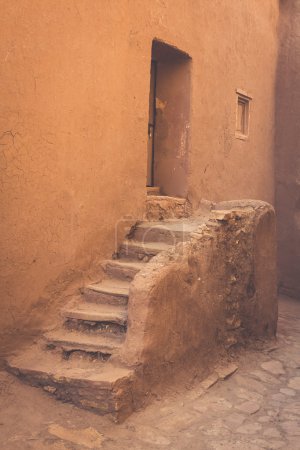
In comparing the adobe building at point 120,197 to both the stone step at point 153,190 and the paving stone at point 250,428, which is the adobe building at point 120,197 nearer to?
the stone step at point 153,190

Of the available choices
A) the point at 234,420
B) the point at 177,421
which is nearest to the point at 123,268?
the point at 177,421

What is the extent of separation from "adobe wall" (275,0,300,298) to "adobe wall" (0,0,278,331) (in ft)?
8.95

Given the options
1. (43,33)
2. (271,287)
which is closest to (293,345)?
(271,287)

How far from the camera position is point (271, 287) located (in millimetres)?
6156

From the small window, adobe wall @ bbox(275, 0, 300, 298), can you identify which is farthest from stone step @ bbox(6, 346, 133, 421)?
adobe wall @ bbox(275, 0, 300, 298)

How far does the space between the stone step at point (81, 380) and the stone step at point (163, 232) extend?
5.73 feet

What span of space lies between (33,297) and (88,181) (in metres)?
1.29

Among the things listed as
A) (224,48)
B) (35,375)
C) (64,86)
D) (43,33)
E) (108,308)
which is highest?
(224,48)

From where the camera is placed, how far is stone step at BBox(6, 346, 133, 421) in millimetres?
3699


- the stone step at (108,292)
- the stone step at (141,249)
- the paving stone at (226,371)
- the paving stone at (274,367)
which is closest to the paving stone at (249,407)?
the paving stone at (226,371)

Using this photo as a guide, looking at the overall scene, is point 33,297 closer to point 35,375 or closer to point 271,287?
point 35,375

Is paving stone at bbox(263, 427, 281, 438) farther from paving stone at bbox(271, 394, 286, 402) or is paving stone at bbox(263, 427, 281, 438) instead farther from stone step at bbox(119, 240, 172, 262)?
stone step at bbox(119, 240, 172, 262)

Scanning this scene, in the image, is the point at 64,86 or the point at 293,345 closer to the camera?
the point at 64,86

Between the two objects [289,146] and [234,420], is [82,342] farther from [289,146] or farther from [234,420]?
[289,146]
